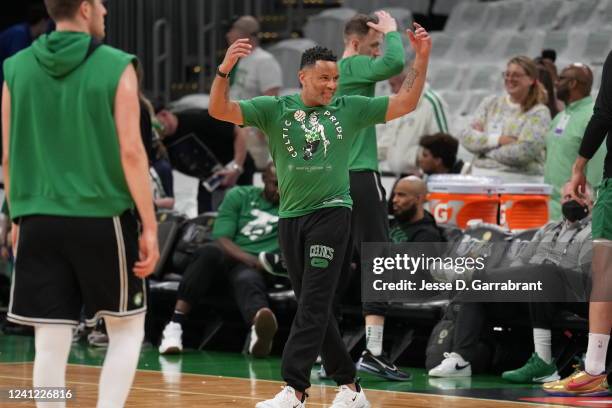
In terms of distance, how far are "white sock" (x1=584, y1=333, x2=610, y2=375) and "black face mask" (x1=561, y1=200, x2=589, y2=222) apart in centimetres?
99

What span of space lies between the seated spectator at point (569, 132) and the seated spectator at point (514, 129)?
29cm

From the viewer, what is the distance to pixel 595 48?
515 inches

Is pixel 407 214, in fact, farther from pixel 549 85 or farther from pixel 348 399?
pixel 348 399

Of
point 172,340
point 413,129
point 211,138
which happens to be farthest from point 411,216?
point 211,138

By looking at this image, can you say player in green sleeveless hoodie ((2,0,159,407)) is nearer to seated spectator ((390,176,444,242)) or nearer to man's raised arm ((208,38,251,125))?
man's raised arm ((208,38,251,125))

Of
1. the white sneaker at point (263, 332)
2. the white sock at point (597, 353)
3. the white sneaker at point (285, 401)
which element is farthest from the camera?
the white sneaker at point (263, 332)

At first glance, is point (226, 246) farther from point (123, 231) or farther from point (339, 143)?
point (123, 231)

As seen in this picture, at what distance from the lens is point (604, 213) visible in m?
6.78

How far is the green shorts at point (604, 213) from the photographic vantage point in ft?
22.2

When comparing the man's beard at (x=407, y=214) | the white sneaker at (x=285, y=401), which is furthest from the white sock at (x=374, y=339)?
the white sneaker at (x=285, y=401)

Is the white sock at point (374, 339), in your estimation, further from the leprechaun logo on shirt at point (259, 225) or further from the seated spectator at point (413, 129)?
the seated spectator at point (413, 129)

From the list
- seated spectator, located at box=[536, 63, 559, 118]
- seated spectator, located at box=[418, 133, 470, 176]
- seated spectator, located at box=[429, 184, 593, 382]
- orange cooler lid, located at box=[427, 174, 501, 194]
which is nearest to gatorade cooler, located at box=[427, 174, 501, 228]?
orange cooler lid, located at box=[427, 174, 501, 194]

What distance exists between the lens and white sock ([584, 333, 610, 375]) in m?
6.91

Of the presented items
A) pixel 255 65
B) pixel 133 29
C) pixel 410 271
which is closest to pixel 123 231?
pixel 410 271
